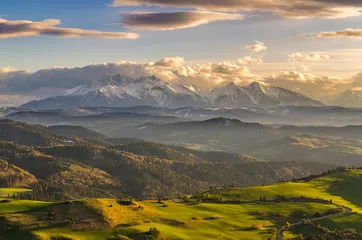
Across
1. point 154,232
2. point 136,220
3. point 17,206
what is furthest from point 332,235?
point 17,206

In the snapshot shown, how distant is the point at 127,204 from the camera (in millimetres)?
146625

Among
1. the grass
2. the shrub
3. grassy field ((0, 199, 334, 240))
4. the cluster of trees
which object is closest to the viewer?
the shrub

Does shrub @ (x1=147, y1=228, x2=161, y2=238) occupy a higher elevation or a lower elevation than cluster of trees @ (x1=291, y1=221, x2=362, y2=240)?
higher

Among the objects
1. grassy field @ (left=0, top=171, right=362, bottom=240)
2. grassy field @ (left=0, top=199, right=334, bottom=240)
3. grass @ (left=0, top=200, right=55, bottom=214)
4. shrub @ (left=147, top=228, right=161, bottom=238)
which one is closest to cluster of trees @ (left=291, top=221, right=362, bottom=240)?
grassy field @ (left=0, top=171, right=362, bottom=240)

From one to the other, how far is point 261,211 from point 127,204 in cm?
5599

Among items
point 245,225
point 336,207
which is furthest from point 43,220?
point 336,207

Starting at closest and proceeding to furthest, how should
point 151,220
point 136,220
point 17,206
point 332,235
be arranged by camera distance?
point 136,220 → point 151,220 → point 332,235 → point 17,206

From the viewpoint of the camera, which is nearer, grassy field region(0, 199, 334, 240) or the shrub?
the shrub

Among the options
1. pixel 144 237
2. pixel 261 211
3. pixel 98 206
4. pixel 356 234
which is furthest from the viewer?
pixel 261 211

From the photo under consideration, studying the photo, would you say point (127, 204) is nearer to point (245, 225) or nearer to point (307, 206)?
point (245, 225)

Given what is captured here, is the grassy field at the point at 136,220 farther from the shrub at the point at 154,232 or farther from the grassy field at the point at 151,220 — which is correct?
the shrub at the point at 154,232

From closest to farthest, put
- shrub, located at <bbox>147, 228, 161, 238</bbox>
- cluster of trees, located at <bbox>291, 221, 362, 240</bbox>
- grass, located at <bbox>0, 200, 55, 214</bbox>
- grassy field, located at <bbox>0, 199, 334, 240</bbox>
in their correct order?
shrub, located at <bbox>147, 228, 161, 238</bbox>
grassy field, located at <bbox>0, 199, 334, 240</bbox>
cluster of trees, located at <bbox>291, 221, 362, 240</bbox>
grass, located at <bbox>0, 200, 55, 214</bbox>

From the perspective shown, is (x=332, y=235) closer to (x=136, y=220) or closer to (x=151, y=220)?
(x=151, y=220)

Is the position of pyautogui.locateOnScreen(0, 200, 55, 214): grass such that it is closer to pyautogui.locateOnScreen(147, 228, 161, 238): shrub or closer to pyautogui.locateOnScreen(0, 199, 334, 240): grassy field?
pyautogui.locateOnScreen(0, 199, 334, 240): grassy field
